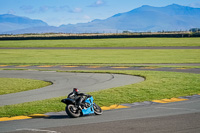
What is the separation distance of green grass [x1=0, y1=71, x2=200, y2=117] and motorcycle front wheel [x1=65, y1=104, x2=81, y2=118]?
1.95 metres

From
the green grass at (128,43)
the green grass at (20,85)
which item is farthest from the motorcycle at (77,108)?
the green grass at (128,43)

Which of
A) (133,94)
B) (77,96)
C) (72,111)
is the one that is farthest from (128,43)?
(72,111)

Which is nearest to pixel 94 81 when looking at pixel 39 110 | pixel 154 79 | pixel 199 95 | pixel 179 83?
pixel 154 79

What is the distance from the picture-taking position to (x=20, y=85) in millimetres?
23484

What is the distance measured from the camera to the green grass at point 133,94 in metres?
14.7

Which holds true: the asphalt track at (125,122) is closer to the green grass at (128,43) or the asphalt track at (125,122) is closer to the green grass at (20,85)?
the green grass at (20,85)

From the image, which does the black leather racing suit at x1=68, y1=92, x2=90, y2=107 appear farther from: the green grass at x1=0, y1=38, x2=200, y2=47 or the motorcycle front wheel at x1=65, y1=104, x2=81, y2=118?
the green grass at x1=0, y1=38, x2=200, y2=47

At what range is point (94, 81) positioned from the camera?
24.8 metres

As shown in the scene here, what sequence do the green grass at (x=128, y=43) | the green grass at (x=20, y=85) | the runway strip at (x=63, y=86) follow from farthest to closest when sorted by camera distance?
1. the green grass at (x=128, y=43)
2. the green grass at (x=20, y=85)
3. the runway strip at (x=63, y=86)

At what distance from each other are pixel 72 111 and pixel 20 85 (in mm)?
11454

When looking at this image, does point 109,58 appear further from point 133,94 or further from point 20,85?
point 133,94

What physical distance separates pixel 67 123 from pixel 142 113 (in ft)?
10.5

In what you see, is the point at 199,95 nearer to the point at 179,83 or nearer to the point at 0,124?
the point at 179,83

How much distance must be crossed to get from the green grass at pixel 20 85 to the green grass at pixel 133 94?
5.24m
